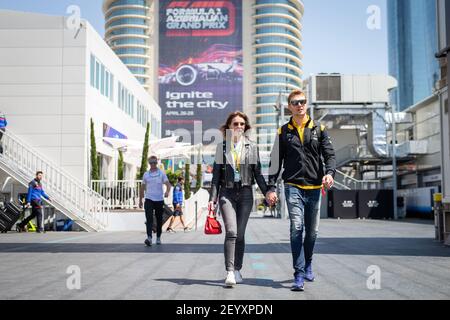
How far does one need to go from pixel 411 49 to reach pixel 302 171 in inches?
5457

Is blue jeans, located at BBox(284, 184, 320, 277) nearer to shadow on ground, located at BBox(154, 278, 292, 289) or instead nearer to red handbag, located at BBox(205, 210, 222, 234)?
shadow on ground, located at BBox(154, 278, 292, 289)

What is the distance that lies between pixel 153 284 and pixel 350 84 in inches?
1233

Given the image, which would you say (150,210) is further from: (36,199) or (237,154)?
(36,199)

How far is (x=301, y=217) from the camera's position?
5.15 meters

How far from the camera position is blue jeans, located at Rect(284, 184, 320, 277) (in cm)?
512

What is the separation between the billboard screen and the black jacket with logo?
103 m

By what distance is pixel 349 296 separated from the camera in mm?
4477

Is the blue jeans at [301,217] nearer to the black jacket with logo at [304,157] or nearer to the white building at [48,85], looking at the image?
the black jacket with logo at [304,157]

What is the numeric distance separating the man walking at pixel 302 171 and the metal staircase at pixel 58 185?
1173cm

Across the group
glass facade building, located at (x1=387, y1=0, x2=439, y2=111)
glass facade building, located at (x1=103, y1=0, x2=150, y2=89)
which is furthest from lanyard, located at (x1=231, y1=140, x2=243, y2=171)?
glass facade building, located at (x1=387, y1=0, x2=439, y2=111)

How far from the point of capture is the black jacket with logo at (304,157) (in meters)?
5.16

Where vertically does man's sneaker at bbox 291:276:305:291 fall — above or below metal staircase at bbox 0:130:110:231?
below
